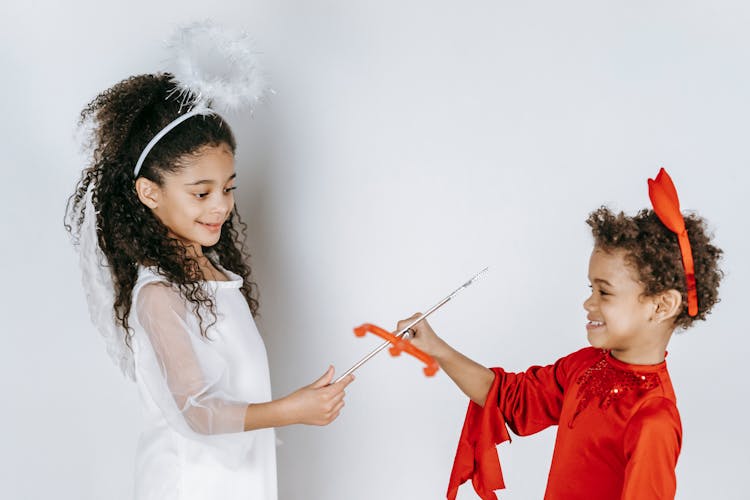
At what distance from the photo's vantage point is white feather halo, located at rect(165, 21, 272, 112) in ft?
5.26

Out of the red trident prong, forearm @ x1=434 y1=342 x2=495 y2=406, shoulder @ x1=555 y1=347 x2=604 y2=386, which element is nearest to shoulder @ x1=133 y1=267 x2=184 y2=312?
the red trident prong

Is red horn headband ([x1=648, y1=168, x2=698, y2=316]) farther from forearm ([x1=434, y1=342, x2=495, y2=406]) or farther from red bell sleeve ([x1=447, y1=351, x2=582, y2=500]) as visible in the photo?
forearm ([x1=434, y1=342, x2=495, y2=406])

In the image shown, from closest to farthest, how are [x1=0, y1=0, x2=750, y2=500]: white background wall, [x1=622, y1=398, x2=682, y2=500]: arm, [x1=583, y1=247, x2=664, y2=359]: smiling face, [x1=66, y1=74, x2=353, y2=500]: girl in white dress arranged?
[x1=622, y1=398, x2=682, y2=500]: arm, [x1=583, y1=247, x2=664, y2=359]: smiling face, [x1=66, y1=74, x2=353, y2=500]: girl in white dress, [x1=0, y1=0, x2=750, y2=500]: white background wall

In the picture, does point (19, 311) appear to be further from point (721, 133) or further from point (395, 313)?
point (721, 133)

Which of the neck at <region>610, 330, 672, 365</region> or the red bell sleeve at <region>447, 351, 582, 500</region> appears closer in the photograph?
the neck at <region>610, 330, 672, 365</region>

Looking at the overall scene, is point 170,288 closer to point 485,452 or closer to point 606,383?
point 485,452

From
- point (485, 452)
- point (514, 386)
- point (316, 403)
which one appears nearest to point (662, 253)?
point (514, 386)

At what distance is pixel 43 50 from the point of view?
6.33ft

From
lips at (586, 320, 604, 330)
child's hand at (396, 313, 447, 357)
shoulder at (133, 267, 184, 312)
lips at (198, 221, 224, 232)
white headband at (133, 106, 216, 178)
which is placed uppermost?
white headband at (133, 106, 216, 178)

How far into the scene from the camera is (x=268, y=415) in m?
1.53

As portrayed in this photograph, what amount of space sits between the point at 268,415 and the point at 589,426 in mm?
536

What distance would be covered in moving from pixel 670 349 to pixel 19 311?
55.8 inches

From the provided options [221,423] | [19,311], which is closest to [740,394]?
[221,423]

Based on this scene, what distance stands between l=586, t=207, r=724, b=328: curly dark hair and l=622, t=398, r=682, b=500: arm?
0.60 ft
